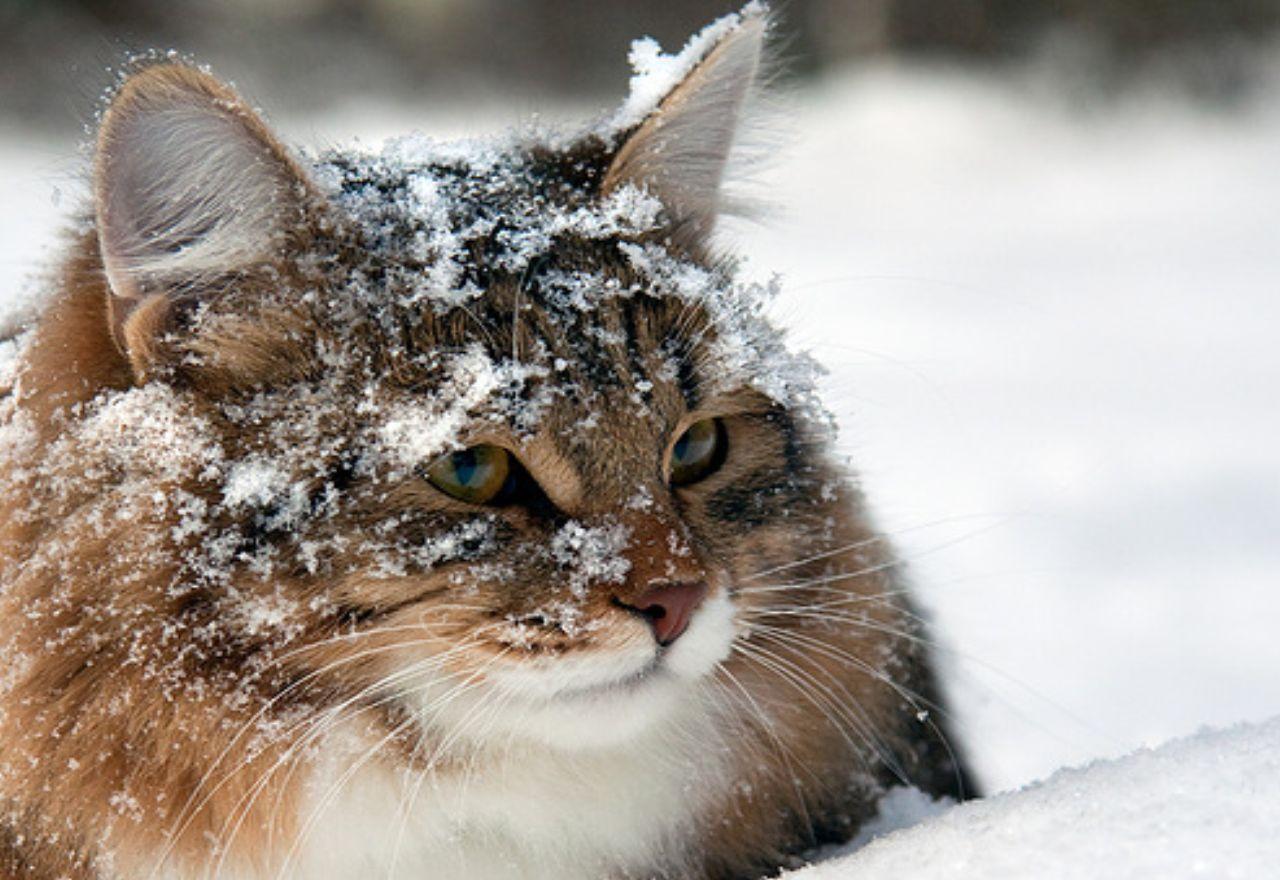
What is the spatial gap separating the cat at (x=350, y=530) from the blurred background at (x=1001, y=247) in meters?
0.18

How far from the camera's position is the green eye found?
153cm

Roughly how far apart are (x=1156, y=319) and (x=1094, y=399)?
1.24 meters

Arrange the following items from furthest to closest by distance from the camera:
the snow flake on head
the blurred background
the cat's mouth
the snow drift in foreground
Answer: the blurred background → the snow flake on head → the cat's mouth → the snow drift in foreground

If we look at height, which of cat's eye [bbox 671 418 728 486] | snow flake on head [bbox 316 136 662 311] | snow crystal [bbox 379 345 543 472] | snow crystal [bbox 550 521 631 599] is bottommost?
snow crystal [bbox 550 521 631 599]

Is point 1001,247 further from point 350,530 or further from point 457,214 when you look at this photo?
point 350,530

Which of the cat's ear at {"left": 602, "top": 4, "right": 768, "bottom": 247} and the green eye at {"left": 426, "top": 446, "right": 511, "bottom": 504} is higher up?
the cat's ear at {"left": 602, "top": 4, "right": 768, "bottom": 247}

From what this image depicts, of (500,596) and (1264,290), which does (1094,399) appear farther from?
(500,596)

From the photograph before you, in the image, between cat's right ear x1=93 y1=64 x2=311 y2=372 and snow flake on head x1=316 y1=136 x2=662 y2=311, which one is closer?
cat's right ear x1=93 y1=64 x2=311 y2=372

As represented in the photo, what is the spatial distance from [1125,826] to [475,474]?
74 cm

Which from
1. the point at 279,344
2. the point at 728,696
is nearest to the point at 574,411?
the point at 279,344

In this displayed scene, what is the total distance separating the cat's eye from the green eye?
252mm

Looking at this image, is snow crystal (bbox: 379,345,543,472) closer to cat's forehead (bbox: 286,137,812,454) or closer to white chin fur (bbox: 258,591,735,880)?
cat's forehead (bbox: 286,137,812,454)

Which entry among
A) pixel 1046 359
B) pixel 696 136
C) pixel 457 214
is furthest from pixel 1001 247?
pixel 457 214

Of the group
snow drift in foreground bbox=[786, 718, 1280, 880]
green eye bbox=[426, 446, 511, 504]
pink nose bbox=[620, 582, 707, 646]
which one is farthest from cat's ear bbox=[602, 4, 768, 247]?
snow drift in foreground bbox=[786, 718, 1280, 880]
